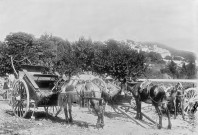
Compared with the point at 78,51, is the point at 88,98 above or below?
below

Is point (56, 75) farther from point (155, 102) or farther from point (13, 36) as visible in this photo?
point (13, 36)

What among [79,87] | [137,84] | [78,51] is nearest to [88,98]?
[79,87]

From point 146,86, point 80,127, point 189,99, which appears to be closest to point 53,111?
point 80,127

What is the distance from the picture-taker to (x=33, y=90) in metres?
10.6

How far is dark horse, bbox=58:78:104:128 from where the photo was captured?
973 centimetres

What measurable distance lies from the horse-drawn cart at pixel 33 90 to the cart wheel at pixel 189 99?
7482 mm

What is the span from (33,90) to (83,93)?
2.39 metres

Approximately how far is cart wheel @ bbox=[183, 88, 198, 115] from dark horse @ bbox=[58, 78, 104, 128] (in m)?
5.99

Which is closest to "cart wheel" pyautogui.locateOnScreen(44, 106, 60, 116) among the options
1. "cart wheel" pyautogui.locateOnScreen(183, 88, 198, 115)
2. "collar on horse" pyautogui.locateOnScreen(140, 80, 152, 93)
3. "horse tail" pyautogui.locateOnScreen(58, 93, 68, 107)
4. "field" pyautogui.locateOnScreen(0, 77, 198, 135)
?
"field" pyautogui.locateOnScreen(0, 77, 198, 135)

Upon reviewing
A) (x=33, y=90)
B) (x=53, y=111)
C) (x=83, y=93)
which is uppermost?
(x=33, y=90)

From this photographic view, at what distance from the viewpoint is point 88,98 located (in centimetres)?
977

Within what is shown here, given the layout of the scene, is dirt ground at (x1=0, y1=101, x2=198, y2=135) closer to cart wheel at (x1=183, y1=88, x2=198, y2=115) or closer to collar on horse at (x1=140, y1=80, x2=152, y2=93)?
collar on horse at (x1=140, y1=80, x2=152, y2=93)

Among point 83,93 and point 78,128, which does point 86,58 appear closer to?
point 83,93

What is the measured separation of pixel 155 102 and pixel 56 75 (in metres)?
4.88
